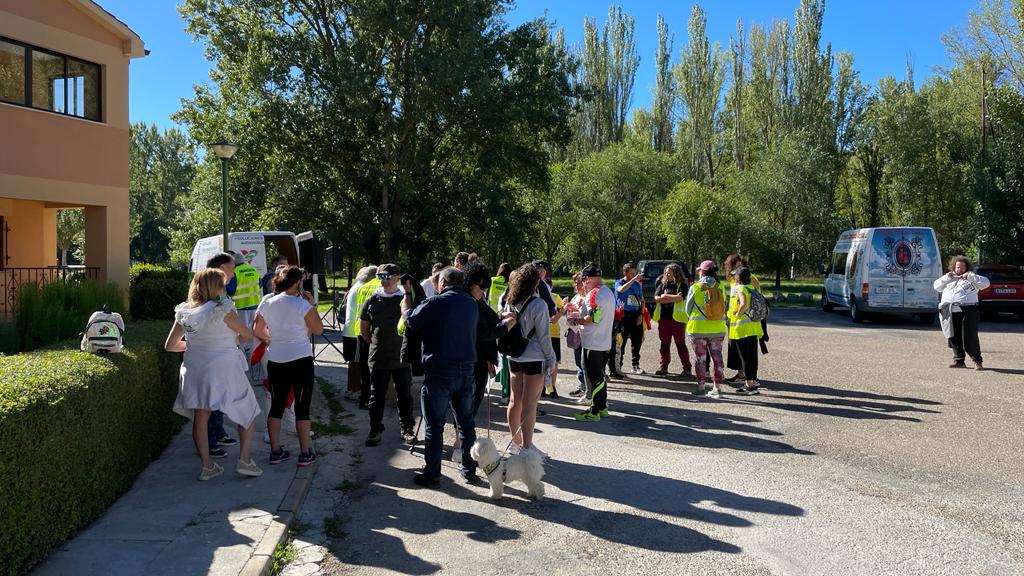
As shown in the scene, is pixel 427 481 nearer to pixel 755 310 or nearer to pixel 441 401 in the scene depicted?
pixel 441 401

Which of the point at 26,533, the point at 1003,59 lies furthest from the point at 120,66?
the point at 1003,59

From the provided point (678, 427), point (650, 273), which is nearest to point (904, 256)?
point (650, 273)

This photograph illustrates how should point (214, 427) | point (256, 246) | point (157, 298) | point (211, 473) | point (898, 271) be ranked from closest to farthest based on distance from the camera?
point (211, 473), point (214, 427), point (157, 298), point (256, 246), point (898, 271)

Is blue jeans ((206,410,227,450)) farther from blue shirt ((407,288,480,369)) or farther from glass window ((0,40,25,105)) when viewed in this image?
glass window ((0,40,25,105))

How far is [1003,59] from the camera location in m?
31.9

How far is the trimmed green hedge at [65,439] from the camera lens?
399 centimetres

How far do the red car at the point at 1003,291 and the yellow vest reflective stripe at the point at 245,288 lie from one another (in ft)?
67.3

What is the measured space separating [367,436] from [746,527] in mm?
4260

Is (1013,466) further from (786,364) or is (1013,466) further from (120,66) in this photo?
(120,66)

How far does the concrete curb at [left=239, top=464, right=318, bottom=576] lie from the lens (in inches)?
173

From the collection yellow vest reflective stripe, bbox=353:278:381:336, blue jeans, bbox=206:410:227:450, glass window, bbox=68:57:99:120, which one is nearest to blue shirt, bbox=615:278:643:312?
yellow vest reflective stripe, bbox=353:278:381:336

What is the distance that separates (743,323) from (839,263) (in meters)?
15.5

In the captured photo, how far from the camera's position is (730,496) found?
586cm

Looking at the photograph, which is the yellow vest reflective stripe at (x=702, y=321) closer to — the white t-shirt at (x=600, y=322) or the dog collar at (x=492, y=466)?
the white t-shirt at (x=600, y=322)
